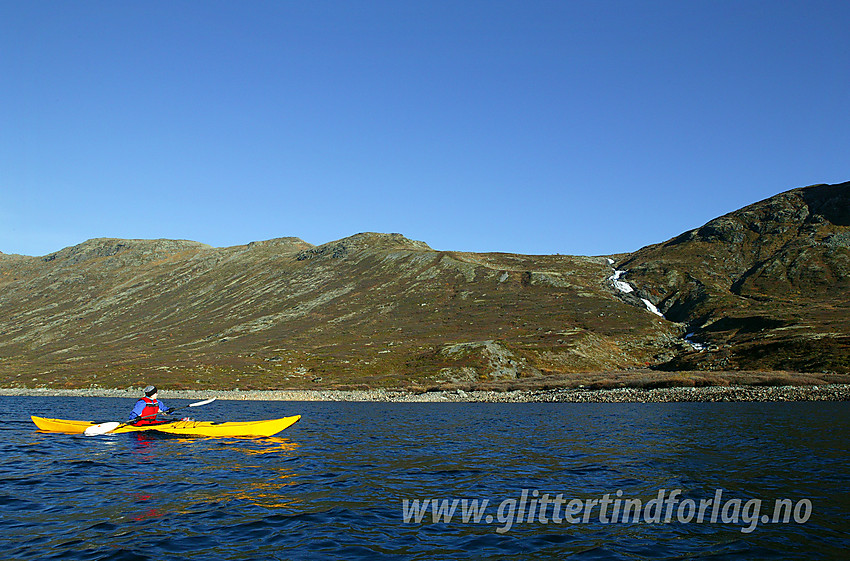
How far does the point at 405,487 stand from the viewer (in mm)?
23406

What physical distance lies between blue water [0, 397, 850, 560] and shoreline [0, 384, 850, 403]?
2187 cm

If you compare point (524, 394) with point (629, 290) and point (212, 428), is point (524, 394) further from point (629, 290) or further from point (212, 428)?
point (629, 290)

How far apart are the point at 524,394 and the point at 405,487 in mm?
63317

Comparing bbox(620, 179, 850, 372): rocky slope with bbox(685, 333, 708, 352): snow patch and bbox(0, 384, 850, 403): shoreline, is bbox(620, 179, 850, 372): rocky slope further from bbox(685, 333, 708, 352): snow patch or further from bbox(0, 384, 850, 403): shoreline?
bbox(0, 384, 850, 403): shoreline

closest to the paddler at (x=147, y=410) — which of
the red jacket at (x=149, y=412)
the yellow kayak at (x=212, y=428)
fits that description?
the red jacket at (x=149, y=412)

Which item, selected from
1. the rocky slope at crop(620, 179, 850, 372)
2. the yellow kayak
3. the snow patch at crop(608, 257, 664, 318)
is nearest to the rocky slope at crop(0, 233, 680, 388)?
the snow patch at crop(608, 257, 664, 318)

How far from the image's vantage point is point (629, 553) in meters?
15.2

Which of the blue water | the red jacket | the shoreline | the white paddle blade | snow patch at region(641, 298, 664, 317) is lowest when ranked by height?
the shoreline

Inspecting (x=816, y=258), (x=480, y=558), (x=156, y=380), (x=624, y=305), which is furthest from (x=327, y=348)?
(x=816, y=258)

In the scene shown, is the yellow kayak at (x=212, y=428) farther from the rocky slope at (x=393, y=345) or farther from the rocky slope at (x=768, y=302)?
the rocky slope at (x=768, y=302)

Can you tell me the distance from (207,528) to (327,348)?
132m

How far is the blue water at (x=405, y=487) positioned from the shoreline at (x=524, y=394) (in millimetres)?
21865

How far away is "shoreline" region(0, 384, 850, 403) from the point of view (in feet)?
218

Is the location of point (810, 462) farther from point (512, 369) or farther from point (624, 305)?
point (624, 305)
